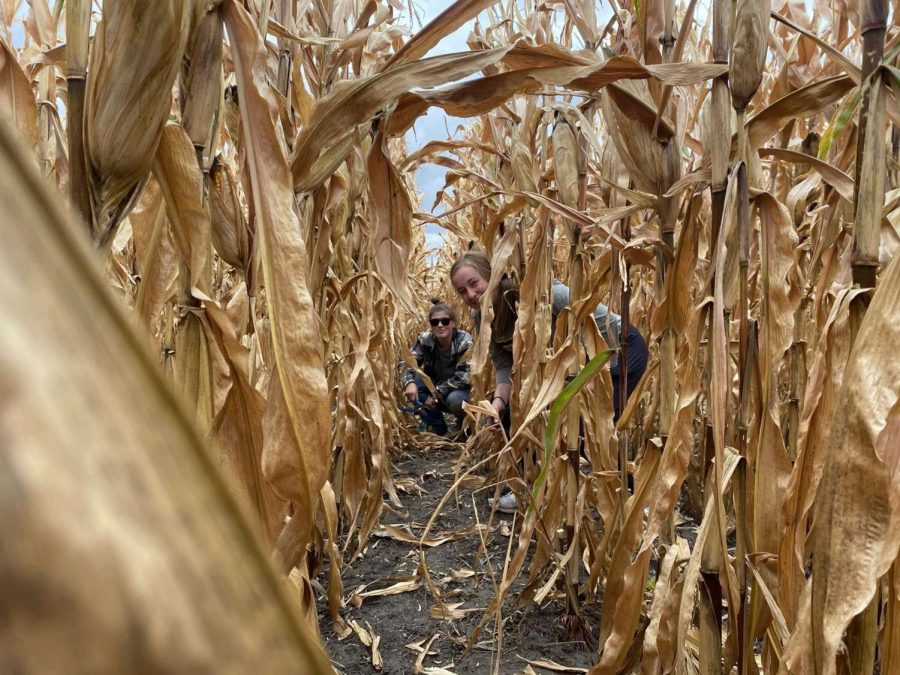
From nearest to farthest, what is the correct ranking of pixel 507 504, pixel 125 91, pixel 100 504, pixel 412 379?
pixel 100 504 → pixel 125 91 → pixel 507 504 → pixel 412 379

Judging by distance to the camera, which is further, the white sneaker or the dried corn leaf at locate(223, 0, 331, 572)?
the white sneaker

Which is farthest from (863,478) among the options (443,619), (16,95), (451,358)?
(451,358)

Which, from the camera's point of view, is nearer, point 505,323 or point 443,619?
point 443,619

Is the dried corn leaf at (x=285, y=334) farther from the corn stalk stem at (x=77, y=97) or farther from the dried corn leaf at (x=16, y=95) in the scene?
the dried corn leaf at (x=16, y=95)

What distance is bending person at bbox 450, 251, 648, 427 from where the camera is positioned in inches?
73.4

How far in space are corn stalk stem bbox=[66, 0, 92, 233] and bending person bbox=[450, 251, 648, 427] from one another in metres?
1.38

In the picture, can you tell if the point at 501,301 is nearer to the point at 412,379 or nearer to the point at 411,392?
the point at 411,392

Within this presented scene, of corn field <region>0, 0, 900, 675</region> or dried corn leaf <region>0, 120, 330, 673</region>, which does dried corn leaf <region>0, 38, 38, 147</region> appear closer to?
corn field <region>0, 0, 900, 675</region>

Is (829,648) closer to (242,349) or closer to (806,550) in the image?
(806,550)

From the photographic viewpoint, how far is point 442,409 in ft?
11.3

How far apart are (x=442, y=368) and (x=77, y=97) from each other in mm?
3104

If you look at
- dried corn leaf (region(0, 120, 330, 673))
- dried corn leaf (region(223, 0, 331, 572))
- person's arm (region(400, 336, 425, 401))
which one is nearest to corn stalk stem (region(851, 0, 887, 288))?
dried corn leaf (region(223, 0, 331, 572))

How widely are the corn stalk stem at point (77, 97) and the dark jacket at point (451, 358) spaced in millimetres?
2793

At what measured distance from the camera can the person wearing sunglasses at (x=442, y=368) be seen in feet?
10.4
